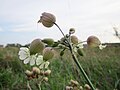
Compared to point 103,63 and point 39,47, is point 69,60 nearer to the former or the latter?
point 103,63

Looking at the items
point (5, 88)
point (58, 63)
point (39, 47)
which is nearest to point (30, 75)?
point (39, 47)

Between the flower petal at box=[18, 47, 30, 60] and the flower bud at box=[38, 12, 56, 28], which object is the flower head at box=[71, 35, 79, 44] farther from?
the flower petal at box=[18, 47, 30, 60]

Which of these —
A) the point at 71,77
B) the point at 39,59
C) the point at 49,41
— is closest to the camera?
the point at 49,41

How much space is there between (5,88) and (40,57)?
14.2ft

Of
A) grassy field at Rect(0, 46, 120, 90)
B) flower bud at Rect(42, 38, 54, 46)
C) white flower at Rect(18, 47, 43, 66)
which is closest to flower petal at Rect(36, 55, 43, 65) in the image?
white flower at Rect(18, 47, 43, 66)

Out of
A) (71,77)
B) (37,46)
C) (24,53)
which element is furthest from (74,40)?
(71,77)

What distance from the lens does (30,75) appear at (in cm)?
164

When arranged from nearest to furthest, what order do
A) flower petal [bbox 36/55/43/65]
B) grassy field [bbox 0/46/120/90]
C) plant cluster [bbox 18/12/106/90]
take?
plant cluster [bbox 18/12/106/90] < flower petal [bbox 36/55/43/65] < grassy field [bbox 0/46/120/90]

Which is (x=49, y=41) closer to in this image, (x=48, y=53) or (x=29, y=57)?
(x=48, y=53)

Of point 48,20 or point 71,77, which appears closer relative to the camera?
point 48,20

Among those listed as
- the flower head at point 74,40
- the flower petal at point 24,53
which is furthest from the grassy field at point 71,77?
the flower head at point 74,40

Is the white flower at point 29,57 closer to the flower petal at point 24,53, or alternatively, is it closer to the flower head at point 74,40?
the flower petal at point 24,53

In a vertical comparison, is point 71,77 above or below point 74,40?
below

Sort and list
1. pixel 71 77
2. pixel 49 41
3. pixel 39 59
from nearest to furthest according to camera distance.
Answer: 1. pixel 49 41
2. pixel 39 59
3. pixel 71 77
